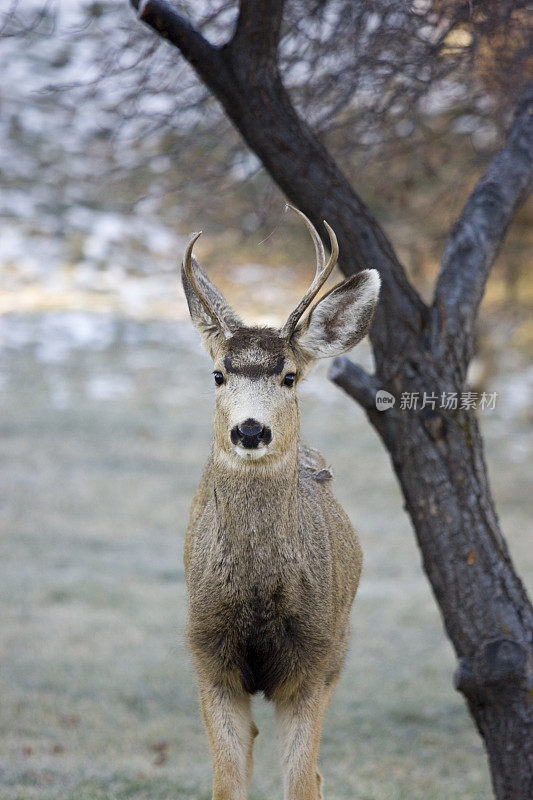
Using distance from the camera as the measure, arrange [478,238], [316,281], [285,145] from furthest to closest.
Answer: [478,238] → [285,145] → [316,281]

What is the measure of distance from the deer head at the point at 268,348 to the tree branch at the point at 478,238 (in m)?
1.63

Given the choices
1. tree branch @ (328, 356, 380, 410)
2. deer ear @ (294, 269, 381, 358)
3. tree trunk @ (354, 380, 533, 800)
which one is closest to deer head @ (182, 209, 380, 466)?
deer ear @ (294, 269, 381, 358)

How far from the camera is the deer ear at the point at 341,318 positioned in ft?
13.5

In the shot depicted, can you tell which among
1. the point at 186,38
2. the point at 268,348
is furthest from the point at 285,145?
the point at 268,348

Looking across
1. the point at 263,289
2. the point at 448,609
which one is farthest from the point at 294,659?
the point at 263,289

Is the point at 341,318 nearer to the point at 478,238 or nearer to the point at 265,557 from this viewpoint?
the point at 265,557

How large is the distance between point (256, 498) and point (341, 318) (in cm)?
82

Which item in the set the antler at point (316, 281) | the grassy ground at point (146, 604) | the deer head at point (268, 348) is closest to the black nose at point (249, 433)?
the deer head at point (268, 348)

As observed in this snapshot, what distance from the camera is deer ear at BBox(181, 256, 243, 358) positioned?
13.5 feet

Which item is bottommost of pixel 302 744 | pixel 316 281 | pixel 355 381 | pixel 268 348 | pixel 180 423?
pixel 302 744

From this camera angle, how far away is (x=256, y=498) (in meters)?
3.94

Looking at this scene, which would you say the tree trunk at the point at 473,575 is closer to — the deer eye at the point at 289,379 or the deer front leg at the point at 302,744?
the deer front leg at the point at 302,744

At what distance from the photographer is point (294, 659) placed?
13.0ft
